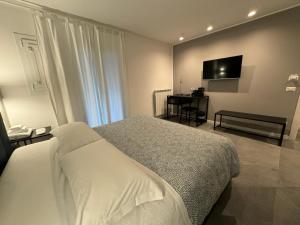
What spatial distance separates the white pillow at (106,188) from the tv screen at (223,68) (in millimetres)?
3356

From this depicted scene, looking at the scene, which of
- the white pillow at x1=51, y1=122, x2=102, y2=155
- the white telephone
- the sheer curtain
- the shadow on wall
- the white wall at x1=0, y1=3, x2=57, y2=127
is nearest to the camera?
the white pillow at x1=51, y1=122, x2=102, y2=155

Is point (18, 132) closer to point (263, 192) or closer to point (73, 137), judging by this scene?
point (73, 137)

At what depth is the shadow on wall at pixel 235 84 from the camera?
3.02 meters

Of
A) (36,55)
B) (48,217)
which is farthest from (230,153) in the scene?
(36,55)

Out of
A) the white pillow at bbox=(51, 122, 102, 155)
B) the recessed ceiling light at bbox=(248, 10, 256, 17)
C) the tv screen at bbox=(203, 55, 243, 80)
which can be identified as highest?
the recessed ceiling light at bbox=(248, 10, 256, 17)

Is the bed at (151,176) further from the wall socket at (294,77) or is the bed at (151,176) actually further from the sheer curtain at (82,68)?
the wall socket at (294,77)

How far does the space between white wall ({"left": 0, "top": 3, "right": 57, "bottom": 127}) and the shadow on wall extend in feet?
13.1

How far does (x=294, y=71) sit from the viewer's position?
8.18 feet

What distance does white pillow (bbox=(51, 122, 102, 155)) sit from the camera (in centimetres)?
119

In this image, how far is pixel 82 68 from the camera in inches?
101

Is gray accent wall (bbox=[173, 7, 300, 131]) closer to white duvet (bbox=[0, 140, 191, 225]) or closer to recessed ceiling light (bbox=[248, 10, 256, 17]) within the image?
recessed ceiling light (bbox=[248, 10, 256, 17])

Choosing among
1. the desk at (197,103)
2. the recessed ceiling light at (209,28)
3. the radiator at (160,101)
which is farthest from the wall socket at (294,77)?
the radiator at (160,101)

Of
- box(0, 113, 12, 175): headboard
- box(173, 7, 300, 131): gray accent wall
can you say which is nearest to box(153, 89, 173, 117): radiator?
box(173, 7, 300, 131): gray accent wall

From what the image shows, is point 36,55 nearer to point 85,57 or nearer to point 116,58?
point 85,57
